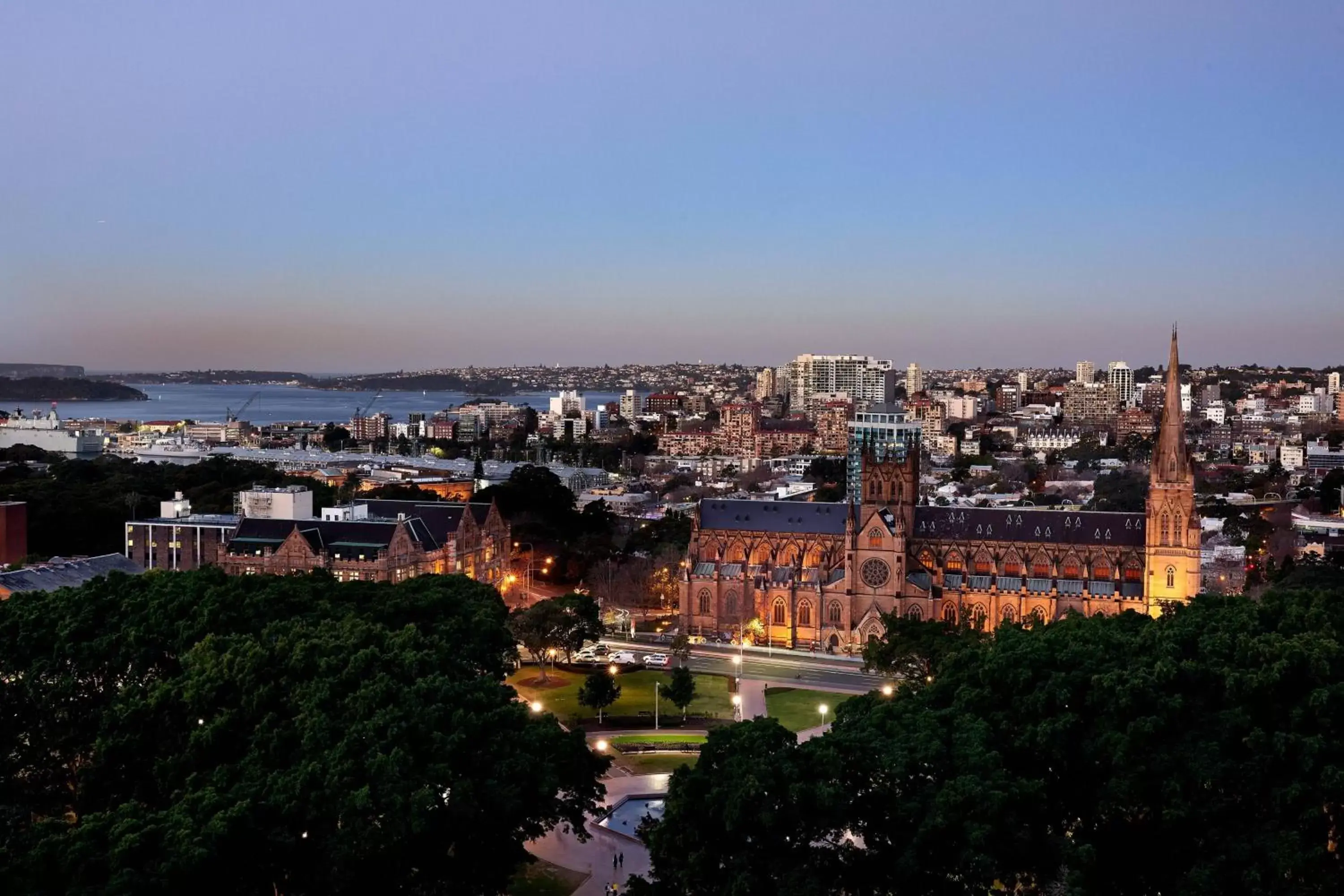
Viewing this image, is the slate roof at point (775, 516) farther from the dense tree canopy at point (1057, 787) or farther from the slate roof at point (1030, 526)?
the dense tree canopy at point (1057, 787)

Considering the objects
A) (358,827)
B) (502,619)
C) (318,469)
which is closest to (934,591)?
(502,619)

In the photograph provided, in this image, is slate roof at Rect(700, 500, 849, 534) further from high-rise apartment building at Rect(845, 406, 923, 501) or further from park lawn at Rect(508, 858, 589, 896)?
Result: park lawn at Rect(508, 858, 589, 896)

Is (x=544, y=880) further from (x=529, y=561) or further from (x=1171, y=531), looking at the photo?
(x=529, y=561)

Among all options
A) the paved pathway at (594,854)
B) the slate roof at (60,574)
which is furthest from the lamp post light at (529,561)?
the paved pathway at (594,854)

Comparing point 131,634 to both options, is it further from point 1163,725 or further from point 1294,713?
point 1294,713

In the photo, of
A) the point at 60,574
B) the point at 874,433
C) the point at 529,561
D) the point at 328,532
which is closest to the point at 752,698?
the point at 328,532

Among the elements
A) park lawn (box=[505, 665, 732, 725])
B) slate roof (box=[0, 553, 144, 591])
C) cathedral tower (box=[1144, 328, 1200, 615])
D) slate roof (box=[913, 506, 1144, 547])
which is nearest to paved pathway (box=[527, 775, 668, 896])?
park lawn (box=[505, 665, 732, 725])

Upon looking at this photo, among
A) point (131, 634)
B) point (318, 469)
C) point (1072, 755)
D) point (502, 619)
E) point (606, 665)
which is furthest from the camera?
point (318, 469)

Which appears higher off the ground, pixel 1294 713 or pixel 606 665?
pixel 1294 713
